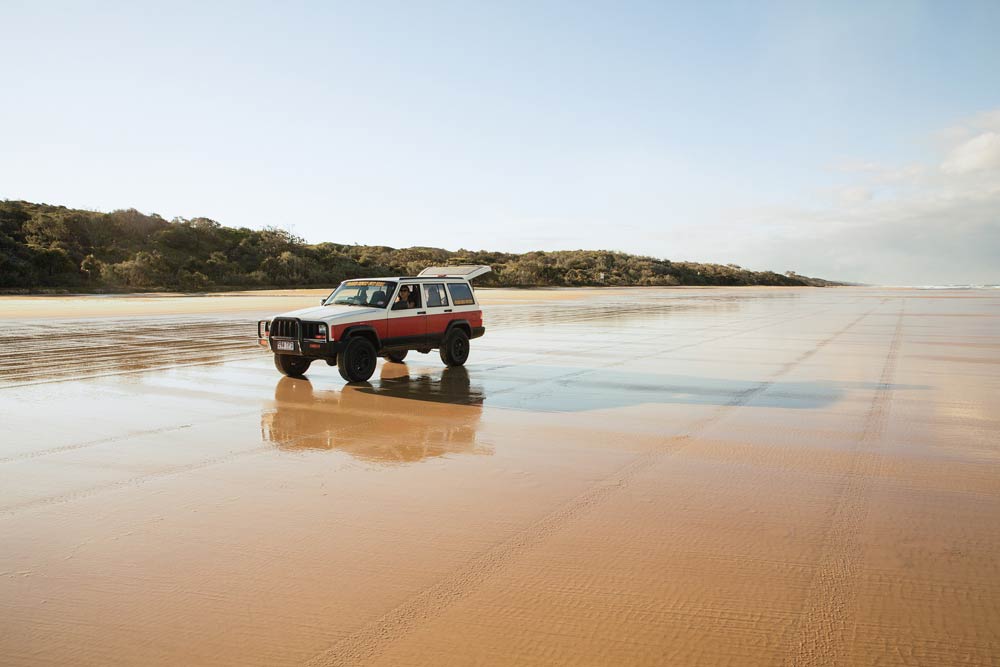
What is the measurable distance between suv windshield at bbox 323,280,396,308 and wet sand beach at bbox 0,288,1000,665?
74.0 inches

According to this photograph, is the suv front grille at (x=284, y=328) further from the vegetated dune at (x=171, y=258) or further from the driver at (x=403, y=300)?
the vegetated dune at (x=171, y=258)

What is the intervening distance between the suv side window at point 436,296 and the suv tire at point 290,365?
264 cm

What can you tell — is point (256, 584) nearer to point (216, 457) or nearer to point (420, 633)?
point (420, 633)

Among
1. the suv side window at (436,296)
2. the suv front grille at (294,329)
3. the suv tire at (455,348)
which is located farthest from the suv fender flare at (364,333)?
the suv tire at (455,348)

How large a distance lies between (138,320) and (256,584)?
2826 cm

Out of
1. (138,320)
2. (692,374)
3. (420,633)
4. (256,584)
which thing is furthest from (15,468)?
(138,320)

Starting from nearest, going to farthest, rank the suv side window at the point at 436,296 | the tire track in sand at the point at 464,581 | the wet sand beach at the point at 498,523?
the tire track in sand at the point at 464,581 < the wet sand beach at the point at 498,523 < the suv side window at the point at 436,296

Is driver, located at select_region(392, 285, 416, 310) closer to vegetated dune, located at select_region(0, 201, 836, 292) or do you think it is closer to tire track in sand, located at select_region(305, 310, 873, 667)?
tire track in sand, located at select_region(305, 310, 873, 667)

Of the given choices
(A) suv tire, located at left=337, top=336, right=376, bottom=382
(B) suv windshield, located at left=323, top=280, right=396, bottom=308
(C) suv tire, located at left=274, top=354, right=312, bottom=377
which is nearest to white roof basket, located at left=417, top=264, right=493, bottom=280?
(B) suv windshield, located at left=323, top=280, right=396, bottom=308

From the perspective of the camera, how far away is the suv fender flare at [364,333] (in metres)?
12.6

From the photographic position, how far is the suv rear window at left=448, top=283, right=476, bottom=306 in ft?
50.0

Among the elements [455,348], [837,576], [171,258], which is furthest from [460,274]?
[171,258]

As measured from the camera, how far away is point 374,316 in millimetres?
13156

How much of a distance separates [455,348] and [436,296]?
1144mm
